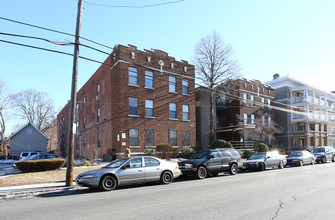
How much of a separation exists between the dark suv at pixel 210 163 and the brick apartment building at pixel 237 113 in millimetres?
17247

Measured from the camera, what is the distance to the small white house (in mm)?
45281

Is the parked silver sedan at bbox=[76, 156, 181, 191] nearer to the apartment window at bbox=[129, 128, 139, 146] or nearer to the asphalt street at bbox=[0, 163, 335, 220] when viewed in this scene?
the asphalt street at bbox=[0, 163, 335, 220]

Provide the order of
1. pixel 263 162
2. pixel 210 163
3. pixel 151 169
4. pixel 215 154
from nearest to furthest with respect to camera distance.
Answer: pixel 151 169 → pixel 210 163 → pixel 215 154 → pixel 263 162

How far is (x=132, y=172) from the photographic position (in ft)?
37.2

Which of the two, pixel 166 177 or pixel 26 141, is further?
pixel 26 141

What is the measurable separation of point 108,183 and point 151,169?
6.88 feet

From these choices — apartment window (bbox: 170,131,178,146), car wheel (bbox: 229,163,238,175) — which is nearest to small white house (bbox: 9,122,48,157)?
apartment window (bbox: 170,131,178,146)

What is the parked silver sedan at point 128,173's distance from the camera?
1056cm

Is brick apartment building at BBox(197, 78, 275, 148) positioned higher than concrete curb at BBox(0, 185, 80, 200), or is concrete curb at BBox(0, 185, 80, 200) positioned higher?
brick apartment building at BBox(197, 78, 275, 148)

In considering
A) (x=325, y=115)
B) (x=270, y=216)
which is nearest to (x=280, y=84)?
(x=325, y=115)

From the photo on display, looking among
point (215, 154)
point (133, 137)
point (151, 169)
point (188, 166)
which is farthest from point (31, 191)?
point (133, 137)

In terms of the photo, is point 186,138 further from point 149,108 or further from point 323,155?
point 323,155

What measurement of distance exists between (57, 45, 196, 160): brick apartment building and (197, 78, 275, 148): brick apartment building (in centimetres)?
455

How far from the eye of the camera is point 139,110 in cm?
2652
